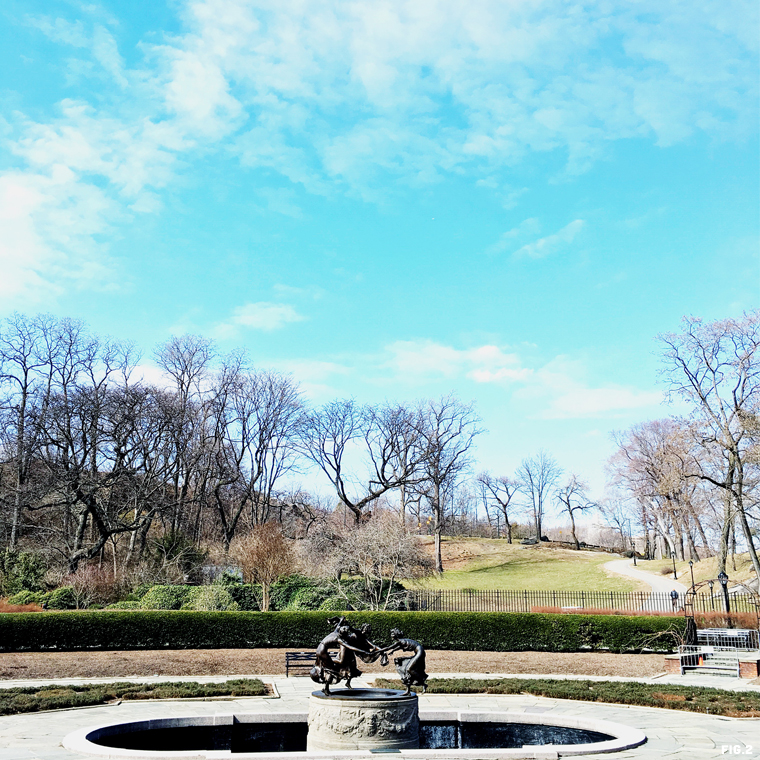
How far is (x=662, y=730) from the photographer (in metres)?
10.5

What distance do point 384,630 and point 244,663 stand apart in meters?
4.71

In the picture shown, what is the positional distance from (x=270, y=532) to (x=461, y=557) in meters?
26.3

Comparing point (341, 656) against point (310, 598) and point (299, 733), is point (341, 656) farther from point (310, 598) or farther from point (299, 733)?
point (310, 598)

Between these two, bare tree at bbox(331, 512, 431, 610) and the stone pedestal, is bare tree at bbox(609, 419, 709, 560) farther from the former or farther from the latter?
the stone pedestal

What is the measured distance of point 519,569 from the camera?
45.8 metres

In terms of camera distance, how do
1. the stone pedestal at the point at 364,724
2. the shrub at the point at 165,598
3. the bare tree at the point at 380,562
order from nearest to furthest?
the stone pedestal at the point at 364,724, the shrub at the point at 165,598, the bare tree at the point at 380,562

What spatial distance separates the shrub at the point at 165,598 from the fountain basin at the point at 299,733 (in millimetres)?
13871

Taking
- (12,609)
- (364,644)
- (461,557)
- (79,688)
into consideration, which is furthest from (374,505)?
(364,644)

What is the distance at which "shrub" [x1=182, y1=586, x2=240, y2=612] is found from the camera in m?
23.8

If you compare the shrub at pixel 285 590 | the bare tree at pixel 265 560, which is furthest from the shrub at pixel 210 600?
the shrub at pixel 285 590

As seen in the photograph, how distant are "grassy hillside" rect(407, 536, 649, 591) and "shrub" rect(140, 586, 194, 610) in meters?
13.1

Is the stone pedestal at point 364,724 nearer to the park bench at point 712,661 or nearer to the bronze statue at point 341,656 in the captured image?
the bronze statue at point 341,656

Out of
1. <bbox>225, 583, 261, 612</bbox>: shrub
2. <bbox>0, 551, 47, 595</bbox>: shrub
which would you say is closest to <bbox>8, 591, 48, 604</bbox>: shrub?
<bbox>0, 551, 47, 595</bbox>: shrub

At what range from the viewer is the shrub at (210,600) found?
23.8m
